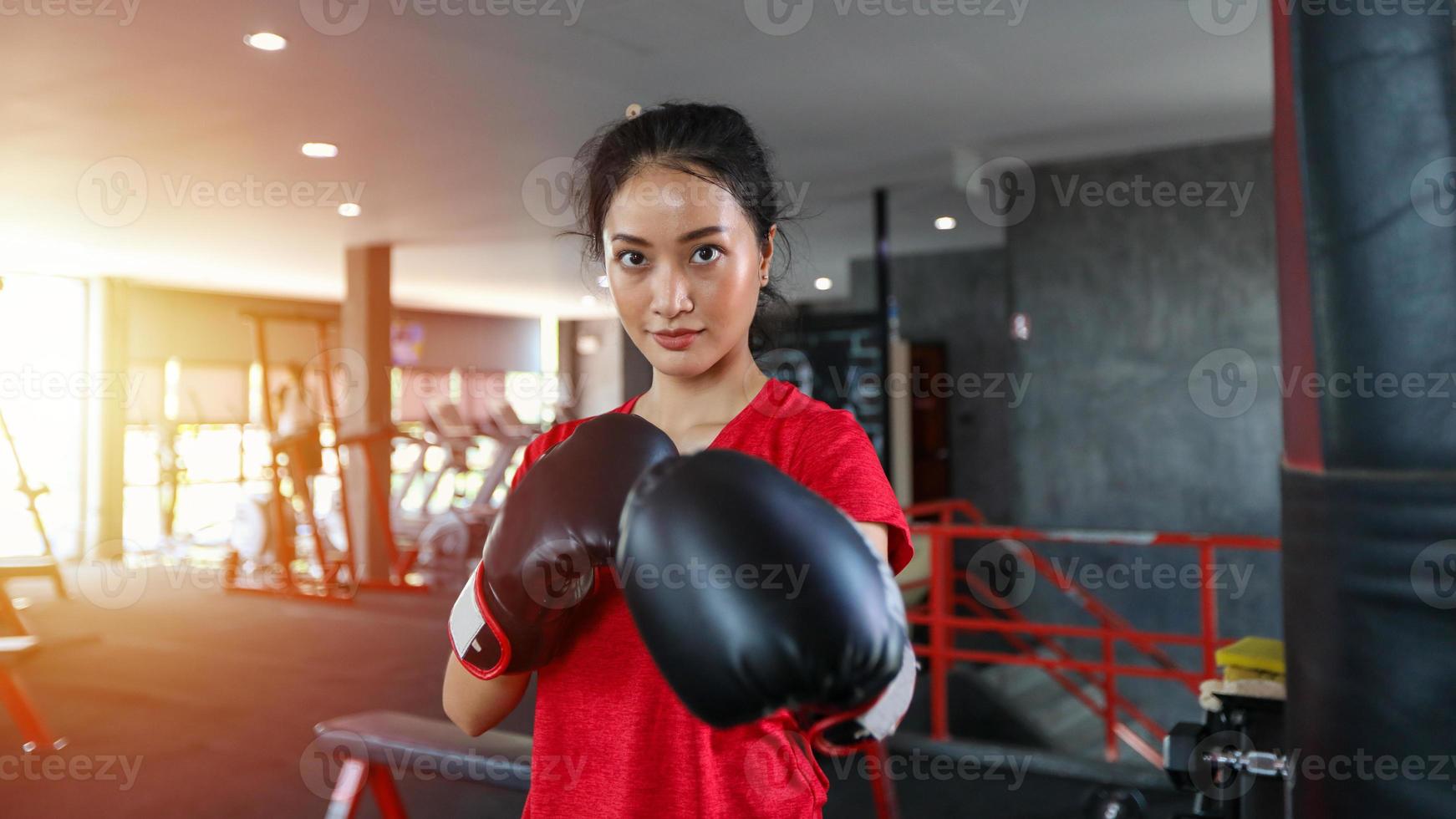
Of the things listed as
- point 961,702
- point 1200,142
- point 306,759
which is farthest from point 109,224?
point 1200,142

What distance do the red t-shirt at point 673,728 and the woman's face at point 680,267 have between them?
0.09 m

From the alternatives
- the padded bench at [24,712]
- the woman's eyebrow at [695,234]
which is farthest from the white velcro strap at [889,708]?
the padded bench at [24,712]

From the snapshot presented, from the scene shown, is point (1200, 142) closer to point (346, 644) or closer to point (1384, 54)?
point (1384, 54)

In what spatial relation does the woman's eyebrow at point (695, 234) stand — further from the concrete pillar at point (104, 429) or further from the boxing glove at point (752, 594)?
the concrete pillar at point (104, 429)

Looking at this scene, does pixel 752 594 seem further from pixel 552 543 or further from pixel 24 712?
pixel 24 712

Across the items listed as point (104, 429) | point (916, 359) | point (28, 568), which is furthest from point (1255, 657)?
point (104, 429)

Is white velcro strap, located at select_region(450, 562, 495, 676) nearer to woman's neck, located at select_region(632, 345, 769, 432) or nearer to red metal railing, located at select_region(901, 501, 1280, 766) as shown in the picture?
woman's neck, located at select_region(632, 345, 769, 432)

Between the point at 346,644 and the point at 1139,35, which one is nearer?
the point at 1139,35

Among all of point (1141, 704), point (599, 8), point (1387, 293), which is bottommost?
point (1141, 704)

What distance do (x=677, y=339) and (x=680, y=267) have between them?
7 cm

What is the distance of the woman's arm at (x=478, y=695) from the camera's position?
972 mm

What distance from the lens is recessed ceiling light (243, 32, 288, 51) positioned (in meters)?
3.68

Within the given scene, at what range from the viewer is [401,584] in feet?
24.6

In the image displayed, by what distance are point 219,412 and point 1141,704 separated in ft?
32.5
